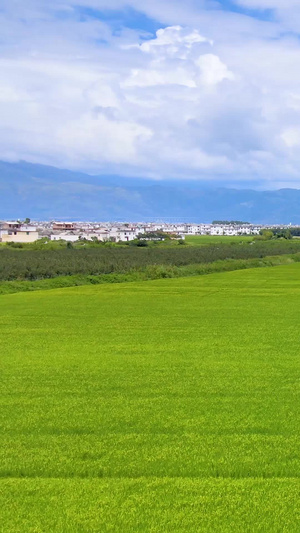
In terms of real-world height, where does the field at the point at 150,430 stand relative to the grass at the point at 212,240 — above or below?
below

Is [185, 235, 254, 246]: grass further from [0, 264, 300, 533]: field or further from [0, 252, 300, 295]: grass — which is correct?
[0, 264, 300, 533]: field

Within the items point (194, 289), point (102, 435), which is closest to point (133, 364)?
point (102, 435)

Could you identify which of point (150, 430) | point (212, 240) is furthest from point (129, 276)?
point (212, 240)

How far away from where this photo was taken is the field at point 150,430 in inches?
259

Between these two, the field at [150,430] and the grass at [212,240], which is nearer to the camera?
the field at [150,430]

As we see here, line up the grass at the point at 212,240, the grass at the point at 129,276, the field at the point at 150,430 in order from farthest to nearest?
the grass at the point at 212,240
the grass at the point at 129,276
the field at the point at 150,430

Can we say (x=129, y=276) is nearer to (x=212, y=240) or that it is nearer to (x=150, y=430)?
(x=150, y=430)

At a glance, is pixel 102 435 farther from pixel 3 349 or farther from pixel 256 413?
pixel 3 349

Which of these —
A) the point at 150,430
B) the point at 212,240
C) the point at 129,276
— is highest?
the point at 212,240

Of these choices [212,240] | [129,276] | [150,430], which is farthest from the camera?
[212,240]

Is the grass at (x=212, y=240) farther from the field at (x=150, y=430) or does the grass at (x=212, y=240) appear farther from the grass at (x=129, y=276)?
the field at (x=150, y=430)

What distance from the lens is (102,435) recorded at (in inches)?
352

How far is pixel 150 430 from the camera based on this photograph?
9.16m

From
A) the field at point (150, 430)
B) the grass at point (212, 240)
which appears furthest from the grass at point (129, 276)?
the grass at point (212, 240)
